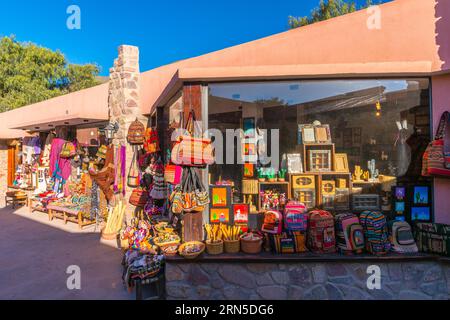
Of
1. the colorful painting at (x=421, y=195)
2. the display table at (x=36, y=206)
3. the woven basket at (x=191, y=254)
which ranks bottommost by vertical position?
the display table at (x=36, y=206)

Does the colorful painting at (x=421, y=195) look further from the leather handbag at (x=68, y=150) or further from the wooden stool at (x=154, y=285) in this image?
the leather handbag at (x=68, y=150)

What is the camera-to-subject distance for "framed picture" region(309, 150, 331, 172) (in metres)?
4.49

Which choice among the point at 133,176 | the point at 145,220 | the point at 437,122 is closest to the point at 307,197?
the point at 437,122

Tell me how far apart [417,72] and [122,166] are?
5.80 m

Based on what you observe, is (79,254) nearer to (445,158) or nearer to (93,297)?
(93,297)

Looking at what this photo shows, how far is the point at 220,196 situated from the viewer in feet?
13.4

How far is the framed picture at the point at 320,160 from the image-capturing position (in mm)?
4492

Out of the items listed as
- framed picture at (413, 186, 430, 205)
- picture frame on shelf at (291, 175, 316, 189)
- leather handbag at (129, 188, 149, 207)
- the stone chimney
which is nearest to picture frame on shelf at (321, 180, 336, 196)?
picture frame on shelf at (291, 175, 316, 189)

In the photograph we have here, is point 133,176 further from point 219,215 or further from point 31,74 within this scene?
point 31,74

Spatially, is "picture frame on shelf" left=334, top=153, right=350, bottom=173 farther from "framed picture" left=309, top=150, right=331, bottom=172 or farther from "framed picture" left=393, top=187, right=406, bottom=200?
"framed picture" left=393, top=187, right=406, bottom=200

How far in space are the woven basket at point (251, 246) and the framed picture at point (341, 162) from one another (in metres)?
1.78

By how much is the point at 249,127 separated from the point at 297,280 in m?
2.42

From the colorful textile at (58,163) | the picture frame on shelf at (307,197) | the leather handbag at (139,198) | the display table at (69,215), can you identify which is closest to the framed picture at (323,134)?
the picture frame on shelf at (307,197)
